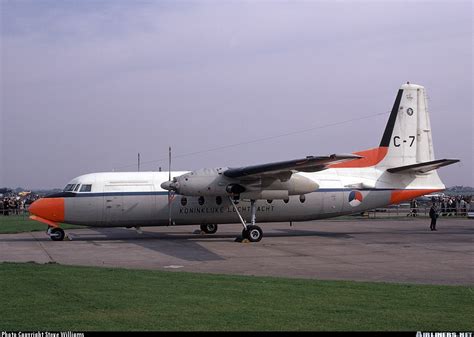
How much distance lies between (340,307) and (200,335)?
9.17 ft

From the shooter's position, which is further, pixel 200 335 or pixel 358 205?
pixel 358 205

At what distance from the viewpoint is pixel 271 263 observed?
607 inches

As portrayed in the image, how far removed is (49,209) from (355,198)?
40.9 feet

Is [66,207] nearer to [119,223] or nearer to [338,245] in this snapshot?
[119,223]

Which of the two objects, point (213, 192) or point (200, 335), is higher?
point (213, 192)

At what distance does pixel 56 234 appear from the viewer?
22.8 m

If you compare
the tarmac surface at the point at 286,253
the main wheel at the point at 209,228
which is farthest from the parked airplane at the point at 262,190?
the tarmac surface at the point at 286,253

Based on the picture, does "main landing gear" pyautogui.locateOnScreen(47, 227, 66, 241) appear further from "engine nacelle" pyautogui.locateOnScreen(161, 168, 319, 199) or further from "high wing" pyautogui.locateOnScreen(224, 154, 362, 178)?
"high wing" pyautogui.locateOnScreen(224, 154, 362, 178)

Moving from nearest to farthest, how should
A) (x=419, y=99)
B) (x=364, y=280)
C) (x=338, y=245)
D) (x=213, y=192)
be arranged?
(x=364, y=280) → (x=338, y=245) → (x=213, y=192) → (x=419, y=99)

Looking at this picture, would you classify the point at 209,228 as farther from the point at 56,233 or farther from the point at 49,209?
the point at 49,209

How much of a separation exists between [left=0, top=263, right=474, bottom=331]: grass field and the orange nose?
32.7 feet

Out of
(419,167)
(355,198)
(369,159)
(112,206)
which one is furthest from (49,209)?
(419,167)

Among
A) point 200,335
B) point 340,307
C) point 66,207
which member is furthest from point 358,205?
point 200,335

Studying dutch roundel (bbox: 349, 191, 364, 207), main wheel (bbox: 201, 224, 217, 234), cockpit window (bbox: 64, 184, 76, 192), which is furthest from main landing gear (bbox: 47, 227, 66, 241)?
dutch roundel (bbox: 349, 191, 364, 207)
